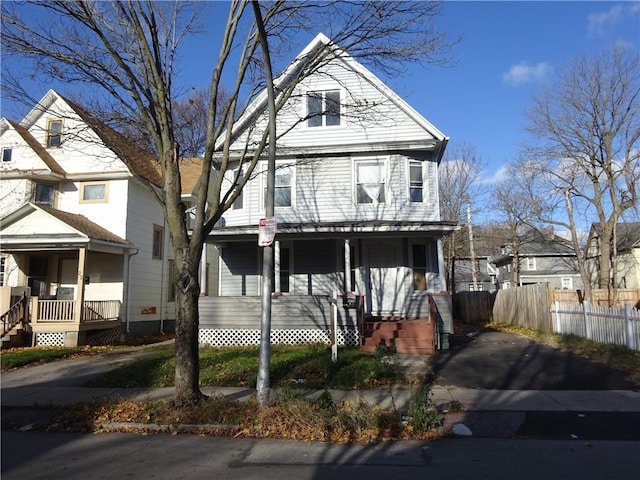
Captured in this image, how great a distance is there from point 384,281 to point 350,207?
2.82 meters

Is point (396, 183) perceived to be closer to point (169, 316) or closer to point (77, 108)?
point (77, 108)

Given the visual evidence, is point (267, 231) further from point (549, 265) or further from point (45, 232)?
point (549, 265)

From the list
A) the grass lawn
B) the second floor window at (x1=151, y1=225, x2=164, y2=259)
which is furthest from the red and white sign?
the second floor window at (x1=151, y1=225, x2=164, y2=259)

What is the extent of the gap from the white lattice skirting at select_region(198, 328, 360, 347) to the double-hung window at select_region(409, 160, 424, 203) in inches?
209

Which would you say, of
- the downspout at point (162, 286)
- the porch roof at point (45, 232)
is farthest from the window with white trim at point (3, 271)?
the downspout at point (162, 286)

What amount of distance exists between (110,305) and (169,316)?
4.29 metres

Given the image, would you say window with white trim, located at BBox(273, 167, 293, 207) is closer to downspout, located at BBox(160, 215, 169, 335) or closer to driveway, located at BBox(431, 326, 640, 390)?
driveway, located at BBox(431, 326, 640, 390)

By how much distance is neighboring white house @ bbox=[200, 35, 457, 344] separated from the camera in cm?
1647

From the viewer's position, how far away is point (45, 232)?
17.4 m

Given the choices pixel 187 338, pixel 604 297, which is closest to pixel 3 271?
pixel 187 338

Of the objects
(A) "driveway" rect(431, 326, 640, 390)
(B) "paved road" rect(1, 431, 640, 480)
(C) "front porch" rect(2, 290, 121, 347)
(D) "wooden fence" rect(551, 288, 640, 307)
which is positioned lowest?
(B) "paved road" rect(1, 431, 640, 480)

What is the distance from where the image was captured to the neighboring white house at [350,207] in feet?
54.0

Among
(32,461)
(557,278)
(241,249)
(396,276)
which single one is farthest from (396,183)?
(557,278)

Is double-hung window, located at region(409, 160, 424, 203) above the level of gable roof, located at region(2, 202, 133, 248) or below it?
above
